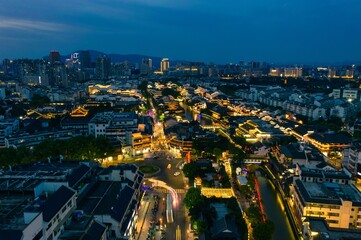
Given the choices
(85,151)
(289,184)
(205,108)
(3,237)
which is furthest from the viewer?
(205,108)

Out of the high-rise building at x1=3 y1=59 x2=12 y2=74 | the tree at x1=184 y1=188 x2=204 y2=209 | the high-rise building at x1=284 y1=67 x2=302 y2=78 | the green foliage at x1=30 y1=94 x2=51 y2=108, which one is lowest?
the tree at x1=184 y1=188 x2=204 y2=209

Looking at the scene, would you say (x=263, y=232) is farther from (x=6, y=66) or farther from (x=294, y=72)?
(x=6, y=66)

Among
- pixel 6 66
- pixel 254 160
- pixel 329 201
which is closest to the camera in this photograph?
pixel 329 201

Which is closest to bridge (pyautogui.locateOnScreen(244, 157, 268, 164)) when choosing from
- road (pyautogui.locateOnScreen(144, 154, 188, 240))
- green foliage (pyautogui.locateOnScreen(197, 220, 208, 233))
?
road (pyautogui.locateOnScreen(144, 154, 188, 240))

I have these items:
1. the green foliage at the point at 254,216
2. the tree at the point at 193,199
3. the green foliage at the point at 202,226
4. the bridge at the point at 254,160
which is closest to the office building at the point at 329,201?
the green foliage at the point at 254,216

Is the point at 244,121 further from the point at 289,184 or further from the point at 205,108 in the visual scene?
the point at 289,184

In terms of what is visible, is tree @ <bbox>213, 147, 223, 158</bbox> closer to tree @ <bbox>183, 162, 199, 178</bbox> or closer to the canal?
the canal

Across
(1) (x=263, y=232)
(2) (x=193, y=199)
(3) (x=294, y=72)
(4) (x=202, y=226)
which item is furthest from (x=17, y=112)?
(3) (x=294, y=72)

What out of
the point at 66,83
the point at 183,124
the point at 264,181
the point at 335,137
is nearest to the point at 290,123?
the point at 335,137
